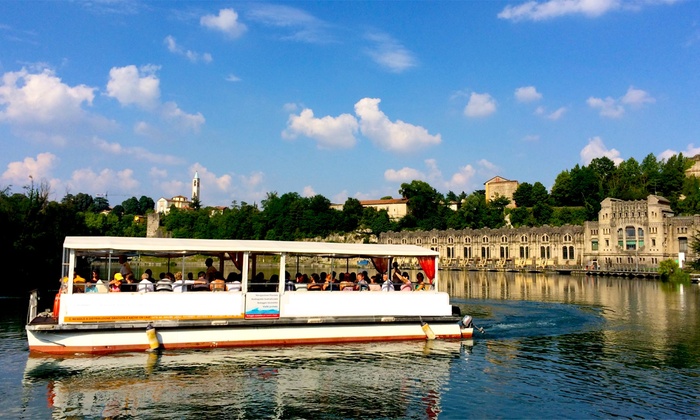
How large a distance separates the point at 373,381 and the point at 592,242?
116 m

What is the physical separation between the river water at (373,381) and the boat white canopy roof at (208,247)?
3.77 meters

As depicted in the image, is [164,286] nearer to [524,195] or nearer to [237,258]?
[237,258]

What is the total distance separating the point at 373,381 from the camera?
59.2ft

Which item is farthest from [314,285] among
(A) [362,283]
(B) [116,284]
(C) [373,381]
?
(B) [116,284]

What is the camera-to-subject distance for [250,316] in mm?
21812

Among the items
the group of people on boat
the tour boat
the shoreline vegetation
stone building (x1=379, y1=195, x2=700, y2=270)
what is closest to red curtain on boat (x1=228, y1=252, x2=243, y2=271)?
the tour boat

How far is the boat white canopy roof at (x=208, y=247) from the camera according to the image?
20.1 metres

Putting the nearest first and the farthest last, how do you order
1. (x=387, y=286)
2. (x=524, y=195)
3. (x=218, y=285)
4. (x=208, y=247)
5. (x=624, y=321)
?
(x=208, y=247), (x=218, y=285), (x=387, y=286), (x=624, y=321), (x=524, y=195)

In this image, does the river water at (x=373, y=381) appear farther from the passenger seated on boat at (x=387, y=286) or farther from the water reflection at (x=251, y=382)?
the passenger seated on boat at (x=387, y=286)

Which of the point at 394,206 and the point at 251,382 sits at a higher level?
the point at 394,206

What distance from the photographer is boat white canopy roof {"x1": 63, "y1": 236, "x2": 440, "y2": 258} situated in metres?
20.1

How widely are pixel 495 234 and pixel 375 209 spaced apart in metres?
52.4

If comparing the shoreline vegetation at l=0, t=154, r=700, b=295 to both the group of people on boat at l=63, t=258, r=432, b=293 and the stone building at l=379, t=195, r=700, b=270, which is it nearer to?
the stone building at l=379, t=195, r=700, b=270

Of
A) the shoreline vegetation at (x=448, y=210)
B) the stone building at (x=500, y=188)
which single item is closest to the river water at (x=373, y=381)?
the shoreline vegetation at (x=448, y=210)
